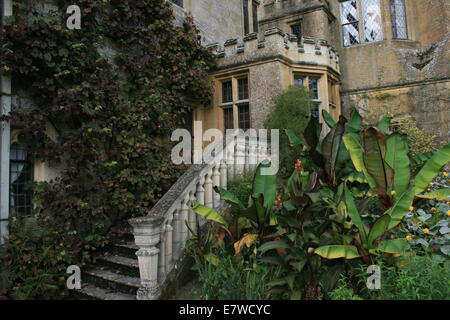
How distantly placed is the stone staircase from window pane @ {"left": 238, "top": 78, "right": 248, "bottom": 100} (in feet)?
19.0

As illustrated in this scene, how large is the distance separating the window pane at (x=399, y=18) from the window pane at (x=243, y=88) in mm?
6809

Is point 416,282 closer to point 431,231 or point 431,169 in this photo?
point 431,231

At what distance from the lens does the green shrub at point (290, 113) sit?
7.58 meters

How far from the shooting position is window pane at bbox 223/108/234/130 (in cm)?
973

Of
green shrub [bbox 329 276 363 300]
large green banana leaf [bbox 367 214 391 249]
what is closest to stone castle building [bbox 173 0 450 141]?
large green banana leaf [bbox 367 214 391 249]

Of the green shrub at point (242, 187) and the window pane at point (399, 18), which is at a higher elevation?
the window pane at point (399, 18)

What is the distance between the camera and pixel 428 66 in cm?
1077

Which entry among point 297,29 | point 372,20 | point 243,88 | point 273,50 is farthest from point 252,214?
point 372,20

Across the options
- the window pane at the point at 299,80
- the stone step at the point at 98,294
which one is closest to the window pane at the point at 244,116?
the window pane at the point at 299,80

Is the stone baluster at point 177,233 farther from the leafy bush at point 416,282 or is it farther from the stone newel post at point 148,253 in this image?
the leafy bush at point 416,282

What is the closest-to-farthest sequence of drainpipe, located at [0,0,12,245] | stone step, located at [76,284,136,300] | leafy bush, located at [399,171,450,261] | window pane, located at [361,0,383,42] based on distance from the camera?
leafy bush, located at [399,171,450,261] < stone step, located at [76,284,136,300] < drainpipe, located at [0,0,12,245] < window pane, located at [361,0,383,42]

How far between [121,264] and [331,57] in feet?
29.8

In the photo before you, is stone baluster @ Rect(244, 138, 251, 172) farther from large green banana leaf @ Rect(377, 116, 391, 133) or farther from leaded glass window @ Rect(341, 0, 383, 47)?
leaded glass window @ Rect(341, 0, 383, 47)
